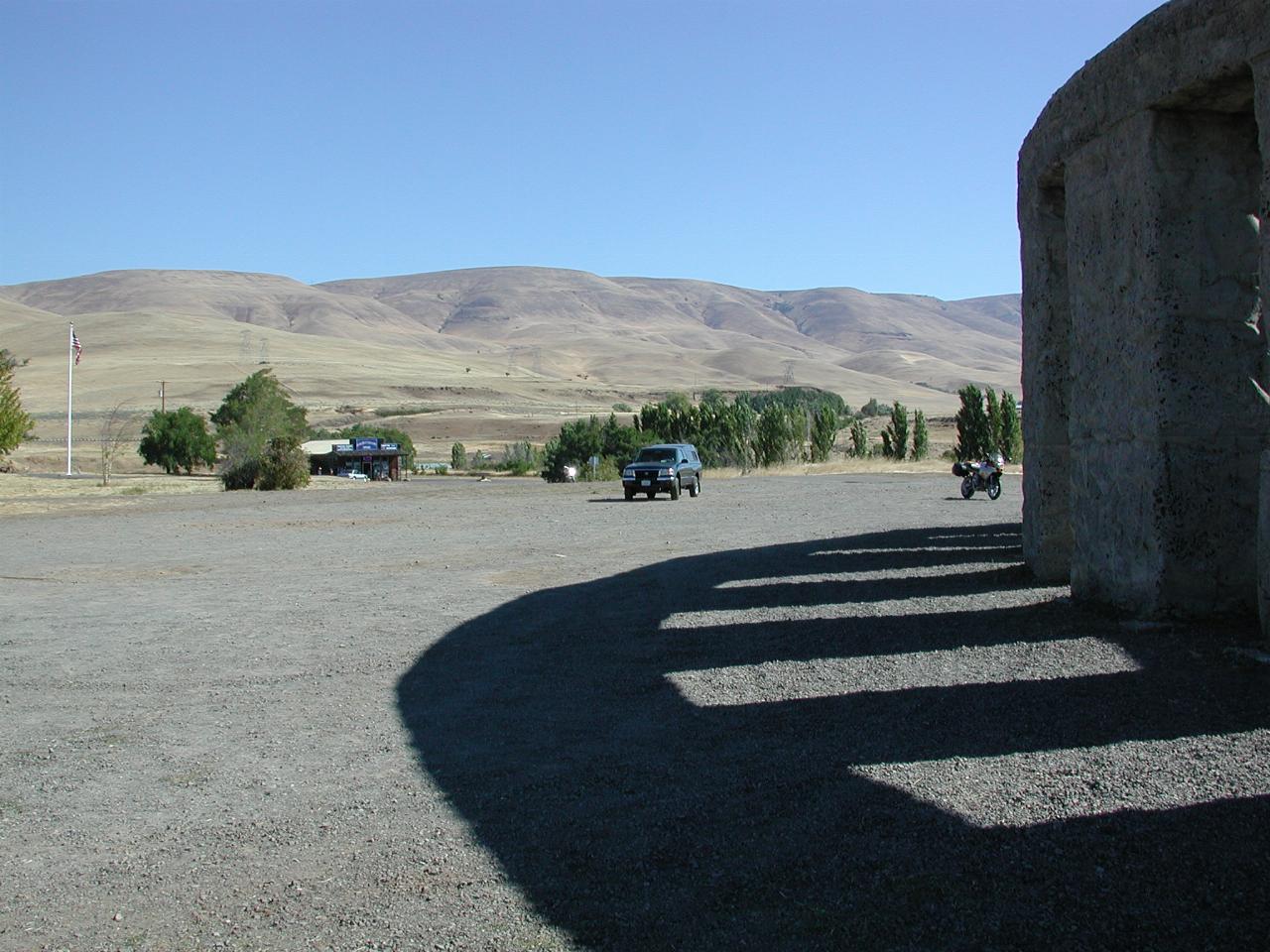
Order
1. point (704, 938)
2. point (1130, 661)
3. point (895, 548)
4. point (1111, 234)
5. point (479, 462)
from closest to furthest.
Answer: point (704, 938), point (1130, 661), point (1111, 234), point (895, 548), point (479, 462)

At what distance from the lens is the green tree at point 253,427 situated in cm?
5209

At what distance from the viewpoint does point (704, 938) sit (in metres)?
4.36

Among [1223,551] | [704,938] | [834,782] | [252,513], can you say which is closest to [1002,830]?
[834,782]

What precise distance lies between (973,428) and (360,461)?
35.1m

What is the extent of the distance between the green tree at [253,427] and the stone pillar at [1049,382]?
41.4m

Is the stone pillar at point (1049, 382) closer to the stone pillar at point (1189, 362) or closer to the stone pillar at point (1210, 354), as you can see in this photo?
the stone pillar at point (1189, 362)

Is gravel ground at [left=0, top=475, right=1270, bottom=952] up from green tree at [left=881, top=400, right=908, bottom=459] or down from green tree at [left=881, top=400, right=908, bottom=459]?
down

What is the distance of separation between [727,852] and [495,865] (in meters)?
0.95

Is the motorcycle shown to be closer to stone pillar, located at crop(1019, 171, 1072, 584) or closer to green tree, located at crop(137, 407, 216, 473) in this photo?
stone pillar, located at crop(1019, 171, 1072, 584)

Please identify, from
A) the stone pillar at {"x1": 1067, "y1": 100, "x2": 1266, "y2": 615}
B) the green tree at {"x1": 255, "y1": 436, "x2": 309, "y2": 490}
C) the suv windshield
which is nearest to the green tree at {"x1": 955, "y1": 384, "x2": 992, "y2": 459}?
the suv windshield

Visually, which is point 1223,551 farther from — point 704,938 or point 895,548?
point 895,548

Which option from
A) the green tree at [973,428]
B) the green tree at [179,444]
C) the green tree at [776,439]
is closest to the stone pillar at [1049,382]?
the green tree at [973,428]

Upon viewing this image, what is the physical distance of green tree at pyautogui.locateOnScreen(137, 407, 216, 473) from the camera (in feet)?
258

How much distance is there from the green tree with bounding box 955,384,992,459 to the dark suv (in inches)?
739
